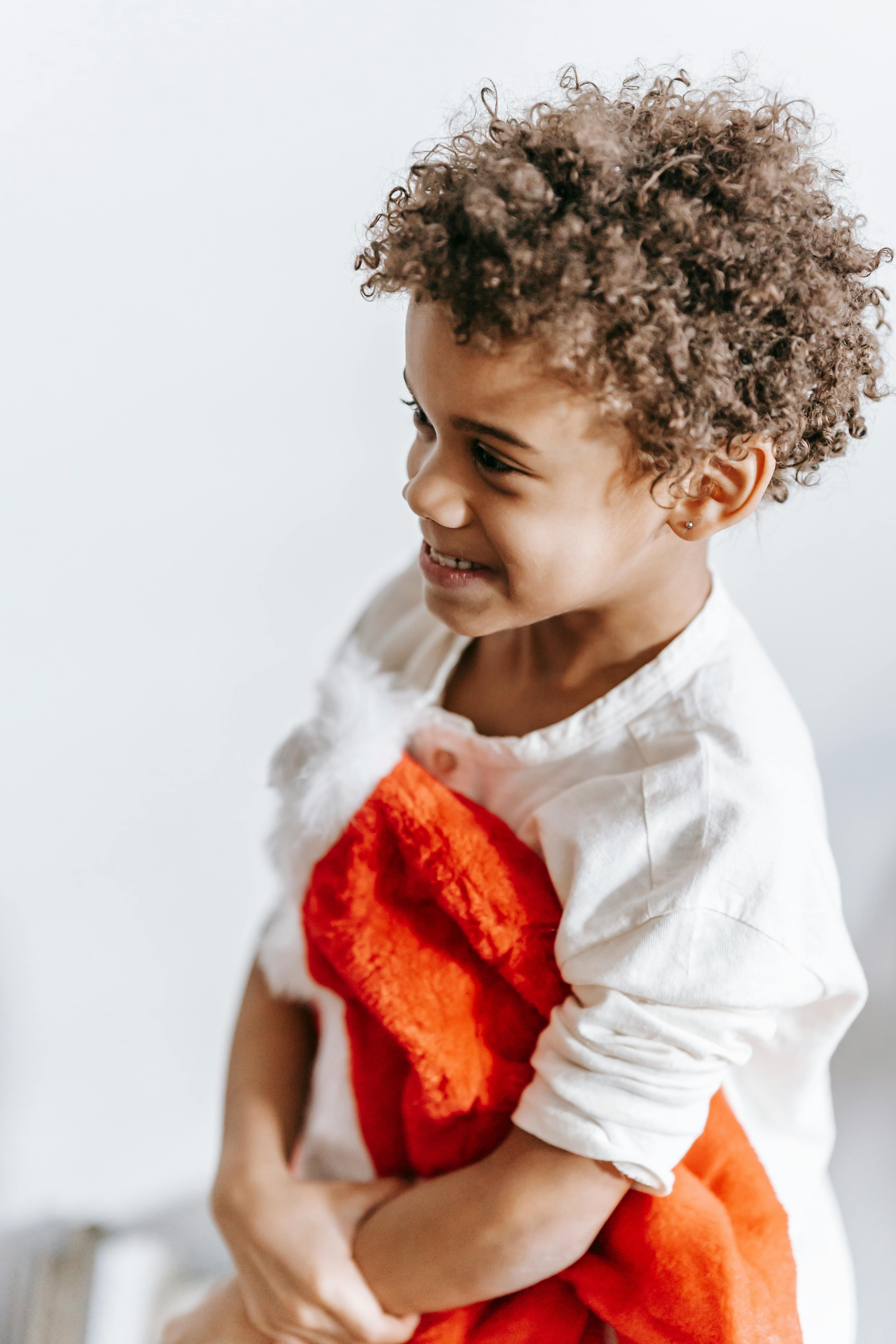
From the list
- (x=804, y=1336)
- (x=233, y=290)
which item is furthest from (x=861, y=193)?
(x=804, y=1336)

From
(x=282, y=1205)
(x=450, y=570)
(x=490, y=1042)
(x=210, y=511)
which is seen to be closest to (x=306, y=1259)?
(x=282, y=1205)

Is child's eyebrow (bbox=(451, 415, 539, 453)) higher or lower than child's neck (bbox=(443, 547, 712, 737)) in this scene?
higher

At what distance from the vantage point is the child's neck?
0.57 meters

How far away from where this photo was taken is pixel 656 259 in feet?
1.43

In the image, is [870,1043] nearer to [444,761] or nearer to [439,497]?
[444,761]

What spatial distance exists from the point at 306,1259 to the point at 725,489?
0.46 m

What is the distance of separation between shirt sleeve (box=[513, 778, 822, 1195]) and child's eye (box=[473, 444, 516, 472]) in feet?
0.53

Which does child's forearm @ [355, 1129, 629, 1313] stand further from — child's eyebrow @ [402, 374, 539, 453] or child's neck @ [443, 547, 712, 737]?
child's eyebrow @ [402, 374, 539, 453]

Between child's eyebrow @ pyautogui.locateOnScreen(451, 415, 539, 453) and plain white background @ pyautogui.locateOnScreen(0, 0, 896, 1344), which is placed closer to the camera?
child's eyebrow @ pyautogui.locateOnScreen(451, 415, 539, 453)

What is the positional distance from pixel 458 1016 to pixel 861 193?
564mm

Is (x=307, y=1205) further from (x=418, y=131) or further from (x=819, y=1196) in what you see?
(x=418, y=131)

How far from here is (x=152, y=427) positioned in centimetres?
82

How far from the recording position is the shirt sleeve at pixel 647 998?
0.48m

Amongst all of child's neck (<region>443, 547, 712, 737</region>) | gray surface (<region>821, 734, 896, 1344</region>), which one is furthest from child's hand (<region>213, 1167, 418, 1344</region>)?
gray surface (<region>821, 734, 896, 1344</region>)
